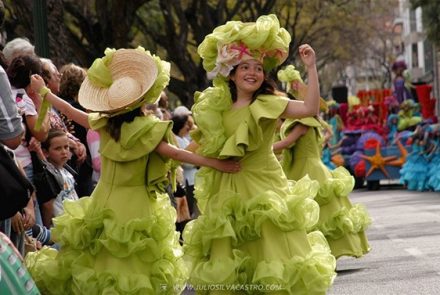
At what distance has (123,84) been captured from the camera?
9352 millimetres

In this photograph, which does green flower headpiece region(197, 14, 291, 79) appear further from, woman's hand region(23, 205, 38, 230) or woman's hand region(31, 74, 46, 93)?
woman's hand region(23, 205, 38, 230)

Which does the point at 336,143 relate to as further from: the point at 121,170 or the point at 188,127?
the point at 121,170

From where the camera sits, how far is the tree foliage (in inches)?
1059

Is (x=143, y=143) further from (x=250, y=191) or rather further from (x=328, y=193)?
(x=328, y=193)

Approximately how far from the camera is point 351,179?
12836mm

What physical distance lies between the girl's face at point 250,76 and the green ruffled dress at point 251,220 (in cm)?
10

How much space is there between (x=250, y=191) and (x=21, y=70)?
229 centimetres

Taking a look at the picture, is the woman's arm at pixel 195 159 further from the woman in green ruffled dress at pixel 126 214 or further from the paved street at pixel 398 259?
the paved street at pixel 398 259

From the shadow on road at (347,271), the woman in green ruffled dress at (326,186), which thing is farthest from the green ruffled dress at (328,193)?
the shadow on road at (347,271)

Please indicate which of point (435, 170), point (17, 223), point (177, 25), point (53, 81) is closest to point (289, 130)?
point (53, 81)

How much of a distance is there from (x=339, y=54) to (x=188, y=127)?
4525cm

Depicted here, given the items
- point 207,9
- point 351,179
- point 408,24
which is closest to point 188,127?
point 351,179

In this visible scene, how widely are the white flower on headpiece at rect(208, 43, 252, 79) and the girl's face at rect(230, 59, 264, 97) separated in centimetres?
6

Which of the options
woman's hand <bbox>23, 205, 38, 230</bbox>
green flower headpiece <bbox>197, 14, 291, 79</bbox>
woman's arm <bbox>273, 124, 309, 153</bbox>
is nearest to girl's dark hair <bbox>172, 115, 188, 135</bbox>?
woman's arm <bbox>273, 124, 309, 153</bbox>
